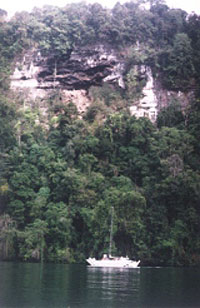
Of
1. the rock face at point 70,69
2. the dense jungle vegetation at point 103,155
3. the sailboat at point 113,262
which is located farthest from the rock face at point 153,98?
the sailboat at point 113,262

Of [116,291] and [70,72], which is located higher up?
[70,72]

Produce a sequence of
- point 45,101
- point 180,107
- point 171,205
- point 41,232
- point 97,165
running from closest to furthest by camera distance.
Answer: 1. point 41,232
2. point 171,205
3. point 97,165
4. point 180,107
5. point 45,101

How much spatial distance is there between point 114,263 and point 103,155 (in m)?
13.9

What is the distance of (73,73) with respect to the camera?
207 ft

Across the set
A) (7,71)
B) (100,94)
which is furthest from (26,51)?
(100,94)

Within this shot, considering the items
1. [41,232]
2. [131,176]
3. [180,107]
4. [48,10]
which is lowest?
[41,232]

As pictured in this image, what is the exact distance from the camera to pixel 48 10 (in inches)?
2485

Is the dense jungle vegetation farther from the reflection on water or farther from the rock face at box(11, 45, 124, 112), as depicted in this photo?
the reflection on water

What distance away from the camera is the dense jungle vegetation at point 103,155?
145ft

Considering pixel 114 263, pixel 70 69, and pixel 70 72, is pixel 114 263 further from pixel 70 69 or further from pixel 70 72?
pixel 70 69

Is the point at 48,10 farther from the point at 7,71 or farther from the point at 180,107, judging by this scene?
the point at 180,107

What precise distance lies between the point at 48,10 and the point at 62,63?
6.61 m

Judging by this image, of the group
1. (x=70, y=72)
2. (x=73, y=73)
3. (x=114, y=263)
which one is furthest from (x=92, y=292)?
(x=70, y=72)

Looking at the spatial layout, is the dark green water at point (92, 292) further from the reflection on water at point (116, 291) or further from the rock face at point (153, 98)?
the rock face at point (153, 98)
